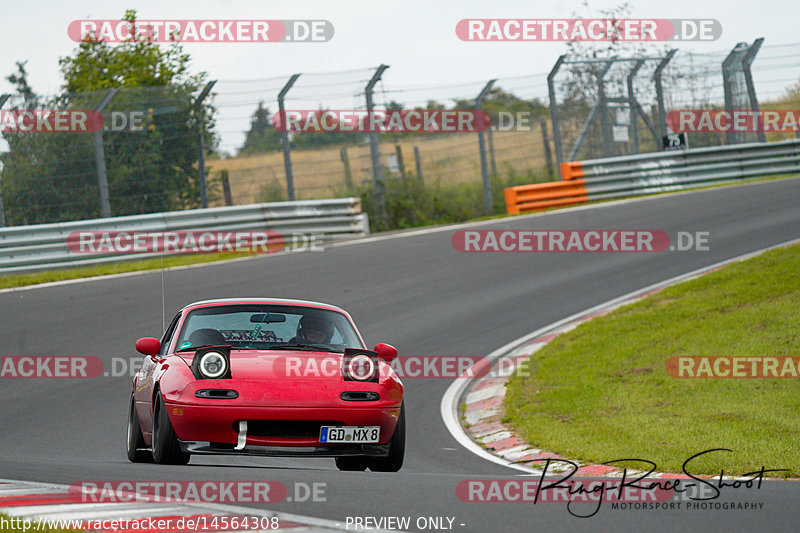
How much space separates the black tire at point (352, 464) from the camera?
7035 mm

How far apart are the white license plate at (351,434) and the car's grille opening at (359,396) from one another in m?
0.18

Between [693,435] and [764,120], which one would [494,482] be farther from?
[764,120]

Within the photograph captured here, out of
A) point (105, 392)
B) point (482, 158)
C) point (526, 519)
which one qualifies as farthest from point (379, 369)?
point (482, 158)

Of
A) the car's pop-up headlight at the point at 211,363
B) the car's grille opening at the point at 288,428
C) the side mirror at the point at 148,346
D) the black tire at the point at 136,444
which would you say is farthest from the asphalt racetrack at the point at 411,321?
the side mirror at the point at 148,346

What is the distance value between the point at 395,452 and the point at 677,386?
3.95 meters

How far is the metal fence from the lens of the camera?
1828 cm

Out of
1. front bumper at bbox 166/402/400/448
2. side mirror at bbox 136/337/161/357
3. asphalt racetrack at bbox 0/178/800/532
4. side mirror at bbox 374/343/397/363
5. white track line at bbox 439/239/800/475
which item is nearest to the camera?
Answer: asphalt racetrack at bbox 0/178/800/532

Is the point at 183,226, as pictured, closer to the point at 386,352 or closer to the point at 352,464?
the point at 386,352

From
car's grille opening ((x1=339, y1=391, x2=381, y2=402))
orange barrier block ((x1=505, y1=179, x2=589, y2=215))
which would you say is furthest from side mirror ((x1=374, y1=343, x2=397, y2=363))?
orange barrier block ((x1=505, y1=179, x2=589, y2=215))

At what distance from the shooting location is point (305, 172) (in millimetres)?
19859

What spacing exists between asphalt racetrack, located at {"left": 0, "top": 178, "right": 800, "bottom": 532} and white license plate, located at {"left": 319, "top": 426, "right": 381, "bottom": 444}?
0.85 feet

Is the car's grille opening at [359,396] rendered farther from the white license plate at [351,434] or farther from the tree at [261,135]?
the tree at [261,135]

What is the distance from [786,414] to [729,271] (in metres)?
5.88

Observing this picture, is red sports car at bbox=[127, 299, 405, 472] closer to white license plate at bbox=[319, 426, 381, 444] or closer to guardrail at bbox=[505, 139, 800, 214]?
white license plate at bbox=[319, 426, 381, 444]
